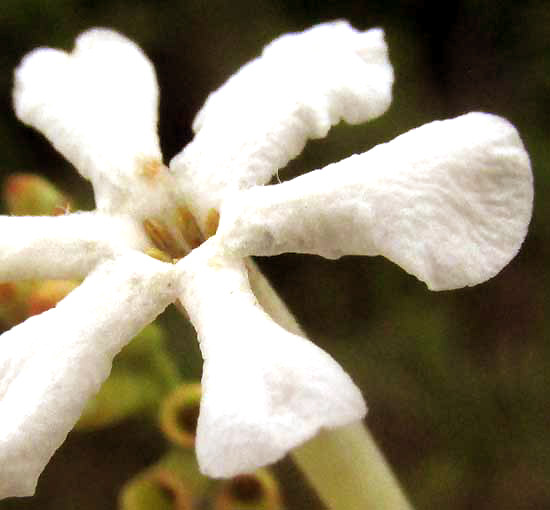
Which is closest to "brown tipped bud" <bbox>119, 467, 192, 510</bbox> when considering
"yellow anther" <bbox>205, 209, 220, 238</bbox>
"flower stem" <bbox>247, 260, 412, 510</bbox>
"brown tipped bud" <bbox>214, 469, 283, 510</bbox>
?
"brown tipped bud" <bbox>214, 469, 283, 510</bbox>

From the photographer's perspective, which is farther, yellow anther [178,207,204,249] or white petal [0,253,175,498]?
yellow anther [178,207,204,249]

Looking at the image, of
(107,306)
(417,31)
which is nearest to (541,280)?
(417,31)

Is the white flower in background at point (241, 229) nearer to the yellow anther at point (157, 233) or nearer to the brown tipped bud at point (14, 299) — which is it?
the yellow anther at point (157, 233)

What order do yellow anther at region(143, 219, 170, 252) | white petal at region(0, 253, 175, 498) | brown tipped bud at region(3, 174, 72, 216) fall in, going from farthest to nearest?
brown tipped bud at region(3, 174, 72, 216), yellow anther at region(143, 219, 170, 252), white petal at region(0, 253, 175, 498)

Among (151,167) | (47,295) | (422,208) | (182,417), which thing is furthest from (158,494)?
(422,208)

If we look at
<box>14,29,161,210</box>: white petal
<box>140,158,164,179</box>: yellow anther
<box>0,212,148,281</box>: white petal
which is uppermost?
<box>14,29,161,210</box>: white petal

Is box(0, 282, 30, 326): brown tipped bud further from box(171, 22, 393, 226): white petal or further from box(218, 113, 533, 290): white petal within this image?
box(218, 113, 533, 290): white petal

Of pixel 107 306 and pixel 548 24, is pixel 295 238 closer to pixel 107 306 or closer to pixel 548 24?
pixel 107 306

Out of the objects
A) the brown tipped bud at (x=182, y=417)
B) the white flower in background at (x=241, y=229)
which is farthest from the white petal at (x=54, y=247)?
the brown tipped bud at (x=182, y=417)
